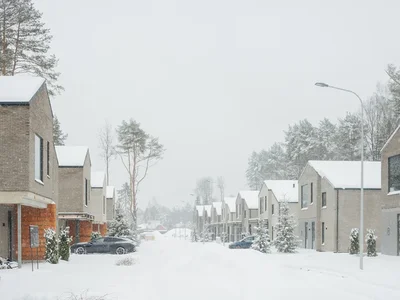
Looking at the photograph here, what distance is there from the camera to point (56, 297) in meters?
12.9

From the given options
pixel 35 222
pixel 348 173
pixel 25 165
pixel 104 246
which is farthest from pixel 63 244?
pixel 348 173

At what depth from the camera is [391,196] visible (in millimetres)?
30500

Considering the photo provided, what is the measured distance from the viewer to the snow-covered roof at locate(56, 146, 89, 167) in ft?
122

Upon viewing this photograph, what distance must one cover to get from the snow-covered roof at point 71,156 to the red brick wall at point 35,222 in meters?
11.0

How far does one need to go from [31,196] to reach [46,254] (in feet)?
14.3

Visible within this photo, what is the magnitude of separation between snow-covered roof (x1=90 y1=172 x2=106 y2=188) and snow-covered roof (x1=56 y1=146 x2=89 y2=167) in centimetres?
1035

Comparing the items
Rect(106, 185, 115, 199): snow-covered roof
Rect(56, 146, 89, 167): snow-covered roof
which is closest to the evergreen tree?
Rect(56, 146, 89, 167): snow-covered roof

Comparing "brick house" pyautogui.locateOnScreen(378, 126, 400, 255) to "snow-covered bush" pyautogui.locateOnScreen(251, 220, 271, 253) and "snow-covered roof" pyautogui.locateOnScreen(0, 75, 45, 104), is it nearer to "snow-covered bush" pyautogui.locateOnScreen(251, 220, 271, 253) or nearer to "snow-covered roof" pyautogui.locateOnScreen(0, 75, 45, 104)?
"snow-covered bush" pyautogui.locateOnScreen(251, 220, 271, 253)

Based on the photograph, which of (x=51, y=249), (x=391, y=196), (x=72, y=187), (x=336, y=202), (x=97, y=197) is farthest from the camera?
(x=97, y=197)

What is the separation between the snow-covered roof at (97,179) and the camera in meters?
48.8

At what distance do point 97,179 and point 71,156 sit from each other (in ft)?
40.4

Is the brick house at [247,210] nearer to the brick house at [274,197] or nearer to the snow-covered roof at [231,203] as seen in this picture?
the snow-covered roof at [231,203]

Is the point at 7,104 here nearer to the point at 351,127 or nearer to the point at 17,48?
the point at 17,48

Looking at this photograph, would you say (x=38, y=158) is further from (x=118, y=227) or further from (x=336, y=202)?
(x=118, y=227)
